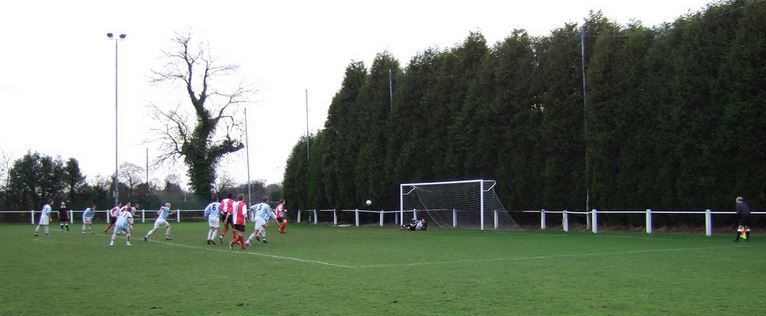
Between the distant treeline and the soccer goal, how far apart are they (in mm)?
996

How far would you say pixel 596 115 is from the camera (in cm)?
3136

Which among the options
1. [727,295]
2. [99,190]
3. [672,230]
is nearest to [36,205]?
[99,190]

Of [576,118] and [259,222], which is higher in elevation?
[576,118]

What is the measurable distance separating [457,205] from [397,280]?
2463cm

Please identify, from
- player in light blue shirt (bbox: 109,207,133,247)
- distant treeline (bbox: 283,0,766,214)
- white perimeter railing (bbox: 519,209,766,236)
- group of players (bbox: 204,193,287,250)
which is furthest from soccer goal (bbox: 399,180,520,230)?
player in light blue shirt (bbox: 109,207,133,247)

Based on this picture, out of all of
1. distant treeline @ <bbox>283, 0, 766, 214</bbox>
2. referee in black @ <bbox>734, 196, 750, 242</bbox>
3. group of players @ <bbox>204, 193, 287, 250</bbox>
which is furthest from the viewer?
distant treeline @ <bbox>283, 0, 766, 214</bbox>

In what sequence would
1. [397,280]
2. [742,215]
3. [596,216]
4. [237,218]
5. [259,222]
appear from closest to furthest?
[397,280]
[742,215]
[237,218]
[259,222]
[596,216]

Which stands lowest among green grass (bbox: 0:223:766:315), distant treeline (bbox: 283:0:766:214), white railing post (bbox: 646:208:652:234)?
green grass (bbox: 0:223:766:315)

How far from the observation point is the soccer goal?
116 ft

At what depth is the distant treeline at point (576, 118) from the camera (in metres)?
26.8

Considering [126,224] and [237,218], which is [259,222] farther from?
[126,224]

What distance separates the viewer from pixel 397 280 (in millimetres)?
12734

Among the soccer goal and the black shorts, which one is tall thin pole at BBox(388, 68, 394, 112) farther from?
the black shorts

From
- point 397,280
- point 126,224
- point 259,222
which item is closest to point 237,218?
point 259,222
